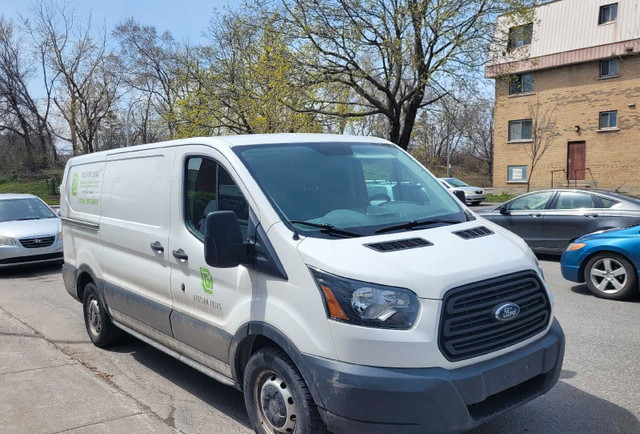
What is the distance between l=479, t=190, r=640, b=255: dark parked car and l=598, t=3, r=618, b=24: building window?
84.6 ft

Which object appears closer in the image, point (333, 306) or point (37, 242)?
point (333, 306)

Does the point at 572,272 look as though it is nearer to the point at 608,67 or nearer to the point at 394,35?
the point at 394,35

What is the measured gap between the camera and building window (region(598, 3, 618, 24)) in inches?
1226

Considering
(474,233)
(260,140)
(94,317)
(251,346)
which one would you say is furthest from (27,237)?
(474,233)

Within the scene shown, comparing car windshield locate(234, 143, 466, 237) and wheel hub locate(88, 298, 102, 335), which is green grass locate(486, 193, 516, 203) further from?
car windshield locate(234, 143, 466, 237)

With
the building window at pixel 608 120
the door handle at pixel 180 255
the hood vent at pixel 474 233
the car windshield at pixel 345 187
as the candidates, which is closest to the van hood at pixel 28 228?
the door handle at pixel 180 255

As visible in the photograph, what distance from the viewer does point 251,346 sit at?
3.62 meters

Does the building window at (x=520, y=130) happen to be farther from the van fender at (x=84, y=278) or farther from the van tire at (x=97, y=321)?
the van tire at (x=97, y=321)

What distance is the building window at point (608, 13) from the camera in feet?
102

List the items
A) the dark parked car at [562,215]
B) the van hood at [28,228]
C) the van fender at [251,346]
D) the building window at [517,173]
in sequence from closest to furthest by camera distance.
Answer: the van fender at [251,346], the dark parked car at [562,215], the van hood at [28,228], the building window at [517,173]

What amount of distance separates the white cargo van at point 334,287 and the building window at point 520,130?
3354cm

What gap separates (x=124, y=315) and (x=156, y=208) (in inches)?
50.5

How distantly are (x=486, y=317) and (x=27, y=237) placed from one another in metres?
10.2

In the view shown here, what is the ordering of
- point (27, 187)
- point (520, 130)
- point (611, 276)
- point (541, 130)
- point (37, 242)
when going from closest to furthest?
point (611, 276), point (37, 242), point (541, 130), point (520, 130), point (27, 187)
